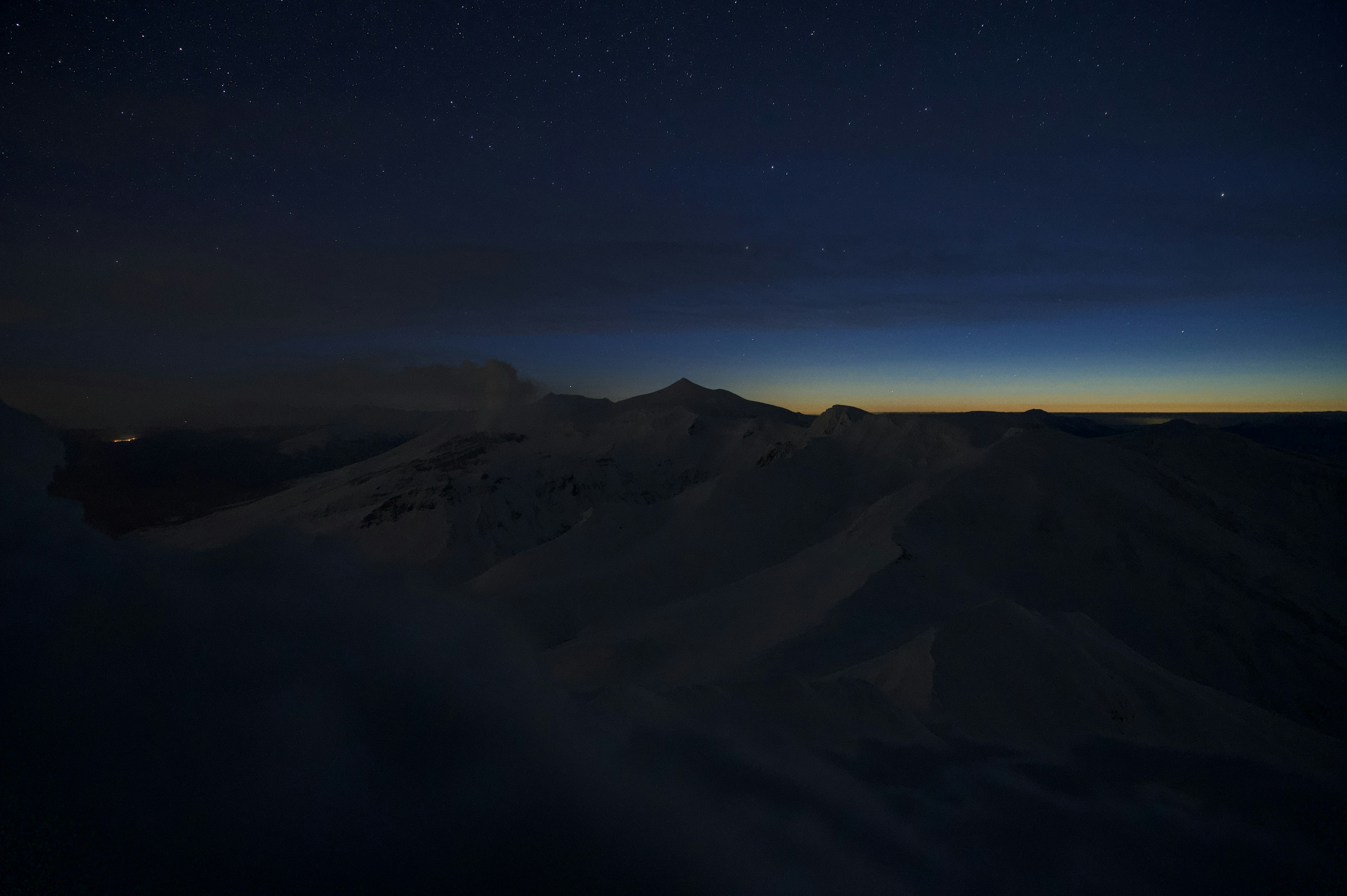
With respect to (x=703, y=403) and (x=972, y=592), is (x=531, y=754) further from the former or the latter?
(x=703, y=403)

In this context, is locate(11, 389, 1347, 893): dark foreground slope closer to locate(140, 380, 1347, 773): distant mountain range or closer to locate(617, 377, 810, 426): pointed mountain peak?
locate(140, 380, 1347, 773): distant mountain range

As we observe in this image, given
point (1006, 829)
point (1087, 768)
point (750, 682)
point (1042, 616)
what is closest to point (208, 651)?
point (1006, 829)

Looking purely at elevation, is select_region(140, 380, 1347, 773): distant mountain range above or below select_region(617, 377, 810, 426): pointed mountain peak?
below

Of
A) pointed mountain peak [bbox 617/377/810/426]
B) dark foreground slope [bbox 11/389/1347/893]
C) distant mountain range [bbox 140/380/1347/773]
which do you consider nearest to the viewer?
dark foreground slope [bbox 11/389/1347/893]

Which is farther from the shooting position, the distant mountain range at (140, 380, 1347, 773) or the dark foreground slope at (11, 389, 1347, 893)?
the distant mountain range at (140, 380, 1347, 773)

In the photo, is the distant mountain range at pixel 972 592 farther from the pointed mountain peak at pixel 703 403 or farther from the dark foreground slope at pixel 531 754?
the pointed mountain peak at pixel 703 403

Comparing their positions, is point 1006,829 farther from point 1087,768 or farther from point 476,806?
point 476,806

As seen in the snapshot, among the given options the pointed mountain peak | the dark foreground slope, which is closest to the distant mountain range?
the dark foreground slope

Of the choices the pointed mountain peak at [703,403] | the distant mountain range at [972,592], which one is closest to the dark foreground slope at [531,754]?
the distant mountain range at [972,592]

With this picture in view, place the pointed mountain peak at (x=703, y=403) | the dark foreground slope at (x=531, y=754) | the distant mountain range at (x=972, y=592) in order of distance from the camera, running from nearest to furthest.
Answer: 1. the dark foreground slope at (x=531, y=754)
2. the distant mountain range at (x=972, y=592)
3. the pointed mountain peak at (x=703, y=403)

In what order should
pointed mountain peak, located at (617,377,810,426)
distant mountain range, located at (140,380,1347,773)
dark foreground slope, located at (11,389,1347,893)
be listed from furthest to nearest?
pointed mountain peak, located at (617,377,810,426) < distant mountain range, located at (140,380,1347,773) < dark foreground slope, located at (11,389,1347,893)
